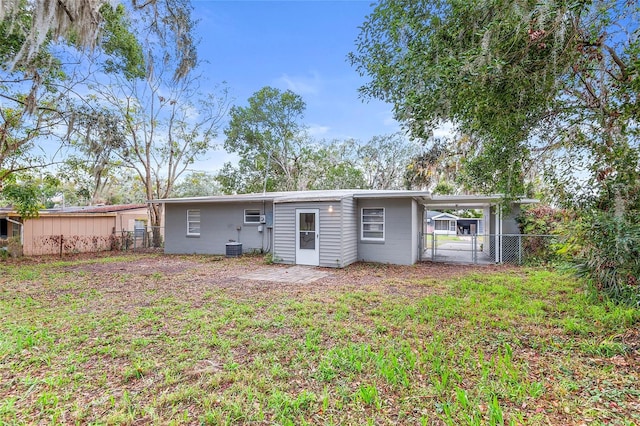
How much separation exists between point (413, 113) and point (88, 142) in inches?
403

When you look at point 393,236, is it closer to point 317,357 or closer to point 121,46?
point 317,357

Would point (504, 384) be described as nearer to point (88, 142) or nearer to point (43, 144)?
point (88, 142)

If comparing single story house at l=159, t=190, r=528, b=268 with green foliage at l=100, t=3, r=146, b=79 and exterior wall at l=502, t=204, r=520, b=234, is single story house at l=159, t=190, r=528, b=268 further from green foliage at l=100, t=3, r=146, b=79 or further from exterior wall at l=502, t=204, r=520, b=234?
green foliage at l=100, t=3, r=146, b=79

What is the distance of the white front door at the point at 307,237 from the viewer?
9.30 meters

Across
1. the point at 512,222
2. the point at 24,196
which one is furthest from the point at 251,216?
the point at 512,222

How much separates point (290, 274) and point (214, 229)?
18.8 feet

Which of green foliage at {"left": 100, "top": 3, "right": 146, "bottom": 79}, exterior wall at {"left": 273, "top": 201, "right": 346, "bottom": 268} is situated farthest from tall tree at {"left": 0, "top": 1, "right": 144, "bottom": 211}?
exterior wall at {"left": 273, "top": 201, "right": 346, "bottom": 268}

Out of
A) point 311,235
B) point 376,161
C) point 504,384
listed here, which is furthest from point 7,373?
point 376,161

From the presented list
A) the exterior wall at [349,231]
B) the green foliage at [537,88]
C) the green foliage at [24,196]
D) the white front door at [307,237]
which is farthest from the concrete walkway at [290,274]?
the green foliage at [24,196]

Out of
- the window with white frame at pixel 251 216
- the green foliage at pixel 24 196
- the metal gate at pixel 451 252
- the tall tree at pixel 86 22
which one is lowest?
the metal gate at pixel 451 252

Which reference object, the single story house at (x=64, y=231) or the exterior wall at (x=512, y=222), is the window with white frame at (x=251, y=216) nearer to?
the single story house at (x=64, y=231)

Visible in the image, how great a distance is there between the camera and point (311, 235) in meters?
9.45

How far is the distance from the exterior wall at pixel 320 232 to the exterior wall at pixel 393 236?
142 cm

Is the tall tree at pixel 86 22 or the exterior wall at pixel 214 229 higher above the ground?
the tall tree at pixel 86 22
